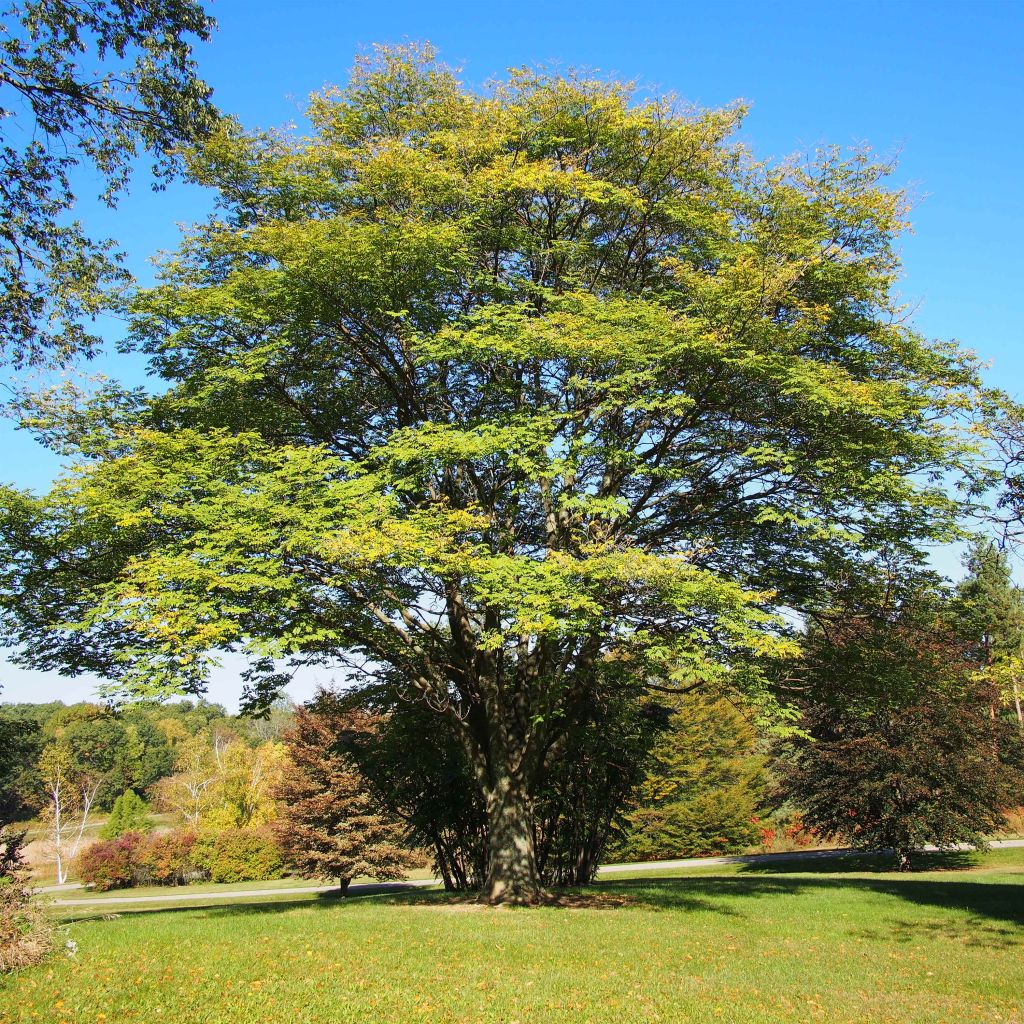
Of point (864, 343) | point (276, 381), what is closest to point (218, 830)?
point (276, 381)

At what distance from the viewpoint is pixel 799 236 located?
12.9 m

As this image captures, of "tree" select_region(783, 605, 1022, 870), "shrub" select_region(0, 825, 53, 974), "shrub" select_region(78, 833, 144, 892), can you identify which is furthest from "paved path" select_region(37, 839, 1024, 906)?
"shrub" select_region(0, 825, 53, 974)

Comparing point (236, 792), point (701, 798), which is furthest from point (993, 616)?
point (236, 792)

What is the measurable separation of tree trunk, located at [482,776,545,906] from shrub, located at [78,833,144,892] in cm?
2844

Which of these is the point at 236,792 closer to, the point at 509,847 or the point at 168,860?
the point at 168,860

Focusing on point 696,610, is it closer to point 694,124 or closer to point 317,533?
point 317,533

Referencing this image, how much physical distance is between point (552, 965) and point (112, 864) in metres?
33.8

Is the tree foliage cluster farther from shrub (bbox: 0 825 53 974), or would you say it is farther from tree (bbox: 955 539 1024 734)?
shrub (bbox: 0 825 53 974)

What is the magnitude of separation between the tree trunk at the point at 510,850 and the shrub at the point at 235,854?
78.8 feet

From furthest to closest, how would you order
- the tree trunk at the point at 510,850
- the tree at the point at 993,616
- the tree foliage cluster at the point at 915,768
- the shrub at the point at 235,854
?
the shrub at the point at 235,854
the tree foliage cluster at the point at 915,768
the tree trunk at the point at 510,850
the tree at the point at 993,616

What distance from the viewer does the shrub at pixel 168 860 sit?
114 ft

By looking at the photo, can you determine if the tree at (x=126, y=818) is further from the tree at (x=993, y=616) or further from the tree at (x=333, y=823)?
A: the tree at (x=993, y=616)

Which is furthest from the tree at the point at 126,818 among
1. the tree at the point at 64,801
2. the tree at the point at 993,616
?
the tree at the point at 993,616

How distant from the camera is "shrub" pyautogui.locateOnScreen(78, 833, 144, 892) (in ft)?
114
